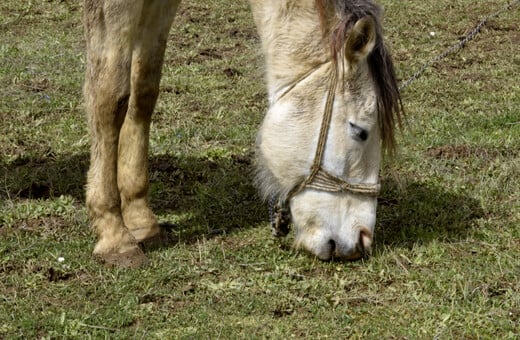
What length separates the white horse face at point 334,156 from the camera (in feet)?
14.6

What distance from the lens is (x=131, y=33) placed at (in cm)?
462

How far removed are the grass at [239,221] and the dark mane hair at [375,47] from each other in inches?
13.6

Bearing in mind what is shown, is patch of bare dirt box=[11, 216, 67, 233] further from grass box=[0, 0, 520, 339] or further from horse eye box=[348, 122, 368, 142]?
horse eye box=[348, 122, 368, 142]

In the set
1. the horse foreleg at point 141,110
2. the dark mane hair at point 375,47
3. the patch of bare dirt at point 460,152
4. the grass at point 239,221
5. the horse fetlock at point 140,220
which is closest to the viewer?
the grass at point 239,221

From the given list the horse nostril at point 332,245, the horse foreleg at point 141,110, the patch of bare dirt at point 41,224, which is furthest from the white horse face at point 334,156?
the patch of bare dirt at point 41,224

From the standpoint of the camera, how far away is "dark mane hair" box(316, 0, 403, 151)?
14.5ft

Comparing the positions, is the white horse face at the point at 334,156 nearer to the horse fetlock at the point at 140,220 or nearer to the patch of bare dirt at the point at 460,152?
the horse fetlock at the point at 140,220

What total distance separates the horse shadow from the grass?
0.02 metres

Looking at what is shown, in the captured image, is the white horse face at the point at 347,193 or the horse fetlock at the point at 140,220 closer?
the white horse face at the point at 347,193

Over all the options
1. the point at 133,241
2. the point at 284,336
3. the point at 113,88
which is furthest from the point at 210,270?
the point at 113,88

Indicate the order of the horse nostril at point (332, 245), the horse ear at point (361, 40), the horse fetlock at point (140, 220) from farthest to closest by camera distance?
the horse fetlock at point (140, 220) < the horse nostril at point (332, 245) < the horse ear at point (361, 40)

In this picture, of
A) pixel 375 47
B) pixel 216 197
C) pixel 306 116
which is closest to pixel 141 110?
pixel 216 197

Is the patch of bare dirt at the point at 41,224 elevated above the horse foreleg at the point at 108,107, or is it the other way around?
the horse foreleg at the point at 108,107

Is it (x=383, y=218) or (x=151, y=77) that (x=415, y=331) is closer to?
(x=383, y=218)
